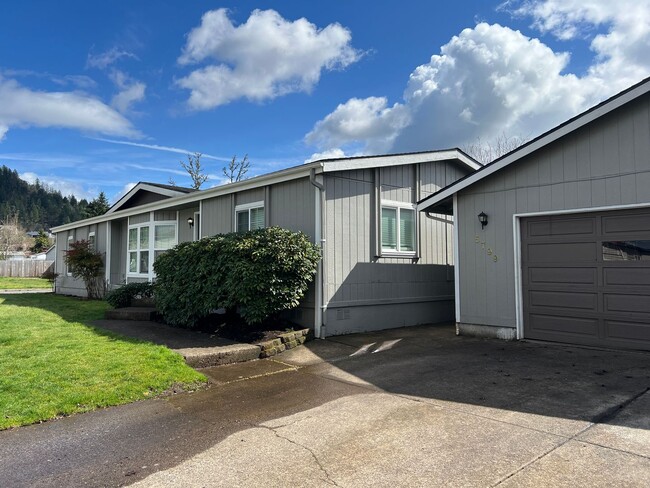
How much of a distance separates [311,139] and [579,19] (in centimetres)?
2151

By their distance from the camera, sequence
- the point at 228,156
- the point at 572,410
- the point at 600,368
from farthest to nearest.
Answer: the point at 228,156
the point at 600,368
the point at 572,410

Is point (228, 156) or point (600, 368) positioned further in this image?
point (228, 156)

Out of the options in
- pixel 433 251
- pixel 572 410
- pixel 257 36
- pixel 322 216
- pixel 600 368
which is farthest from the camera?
pixel 257 36

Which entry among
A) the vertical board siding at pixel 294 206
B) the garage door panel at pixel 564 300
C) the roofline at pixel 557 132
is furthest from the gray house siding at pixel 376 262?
the garage door panel at pixel 564 300

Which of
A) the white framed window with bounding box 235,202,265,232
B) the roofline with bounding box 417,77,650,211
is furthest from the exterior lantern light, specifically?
the white framed window with bounding box 235,202,265,232

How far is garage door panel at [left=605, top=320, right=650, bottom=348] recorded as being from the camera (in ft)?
21.1

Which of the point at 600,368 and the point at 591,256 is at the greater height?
the point at 591,256

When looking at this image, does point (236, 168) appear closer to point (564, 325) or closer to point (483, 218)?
point (483, 218)

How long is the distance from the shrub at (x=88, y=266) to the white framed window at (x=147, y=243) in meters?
1.96

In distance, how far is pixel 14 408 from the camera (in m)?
4.40

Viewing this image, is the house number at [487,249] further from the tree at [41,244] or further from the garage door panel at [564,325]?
the tree at [41,244]

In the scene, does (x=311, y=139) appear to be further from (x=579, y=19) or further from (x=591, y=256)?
(x=591, y=256)

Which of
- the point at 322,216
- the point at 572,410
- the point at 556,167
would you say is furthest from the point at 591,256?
the point at 322,216

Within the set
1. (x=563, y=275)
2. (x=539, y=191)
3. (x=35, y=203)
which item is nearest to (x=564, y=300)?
(x=563, y=275)
